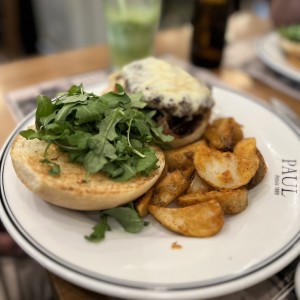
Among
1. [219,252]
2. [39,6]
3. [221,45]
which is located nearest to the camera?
[219,252]

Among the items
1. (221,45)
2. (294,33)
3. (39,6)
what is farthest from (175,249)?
(39,6)

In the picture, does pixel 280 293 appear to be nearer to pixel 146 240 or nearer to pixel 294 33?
pixel 146 240

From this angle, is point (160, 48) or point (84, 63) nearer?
point (84, 63)

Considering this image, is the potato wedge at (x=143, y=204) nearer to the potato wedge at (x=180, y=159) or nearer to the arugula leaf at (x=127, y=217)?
the arugula leaf at (x=127, y=217)

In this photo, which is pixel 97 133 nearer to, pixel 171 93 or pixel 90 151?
pixel 90 151

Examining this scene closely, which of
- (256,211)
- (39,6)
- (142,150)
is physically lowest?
(39,6)

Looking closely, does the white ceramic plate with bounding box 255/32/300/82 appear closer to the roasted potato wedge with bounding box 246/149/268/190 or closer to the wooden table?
the wooden table

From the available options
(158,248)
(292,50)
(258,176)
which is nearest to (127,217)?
(158,248)

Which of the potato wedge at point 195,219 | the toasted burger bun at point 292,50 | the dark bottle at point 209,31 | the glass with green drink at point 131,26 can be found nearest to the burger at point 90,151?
the potato wedge at point 195,219
